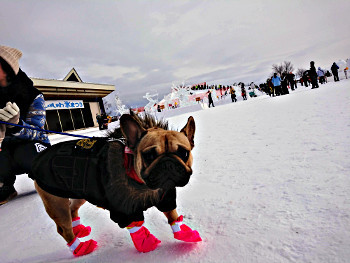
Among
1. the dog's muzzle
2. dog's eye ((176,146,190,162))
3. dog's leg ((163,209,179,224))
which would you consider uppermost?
dog's eye ((176,146,190,162))

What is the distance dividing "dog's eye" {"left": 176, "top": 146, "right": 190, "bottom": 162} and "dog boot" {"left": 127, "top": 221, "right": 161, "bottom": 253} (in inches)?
21.5

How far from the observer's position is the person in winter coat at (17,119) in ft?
6.35

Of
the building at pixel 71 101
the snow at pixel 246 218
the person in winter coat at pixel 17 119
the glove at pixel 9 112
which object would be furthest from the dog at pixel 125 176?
the building at pixel 71 101

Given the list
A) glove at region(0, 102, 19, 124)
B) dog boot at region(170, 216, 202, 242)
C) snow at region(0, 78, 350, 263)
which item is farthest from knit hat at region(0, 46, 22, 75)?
dog boot at region(170, 216, 202, 242)

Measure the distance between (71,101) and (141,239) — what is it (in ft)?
73.5

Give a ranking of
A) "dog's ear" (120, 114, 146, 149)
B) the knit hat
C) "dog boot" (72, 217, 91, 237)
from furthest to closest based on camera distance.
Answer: the knit hat < "dog boot" (72, 217, 91, 237) < "dog's ear" (120, 114, 146, 149)

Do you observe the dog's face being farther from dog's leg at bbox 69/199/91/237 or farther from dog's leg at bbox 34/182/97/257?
dog's leg at bbox 69/199/91/237

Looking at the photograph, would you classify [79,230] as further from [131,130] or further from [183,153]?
[183,153]

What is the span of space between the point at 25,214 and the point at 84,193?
1.46 meters

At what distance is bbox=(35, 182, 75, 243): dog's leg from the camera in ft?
4.70

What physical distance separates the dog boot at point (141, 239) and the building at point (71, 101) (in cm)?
1827

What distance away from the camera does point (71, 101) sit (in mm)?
20516

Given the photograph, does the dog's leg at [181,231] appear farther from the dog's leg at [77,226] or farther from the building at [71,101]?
the building at [71,101]

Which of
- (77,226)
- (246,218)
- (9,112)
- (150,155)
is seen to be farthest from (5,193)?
(246,218)
